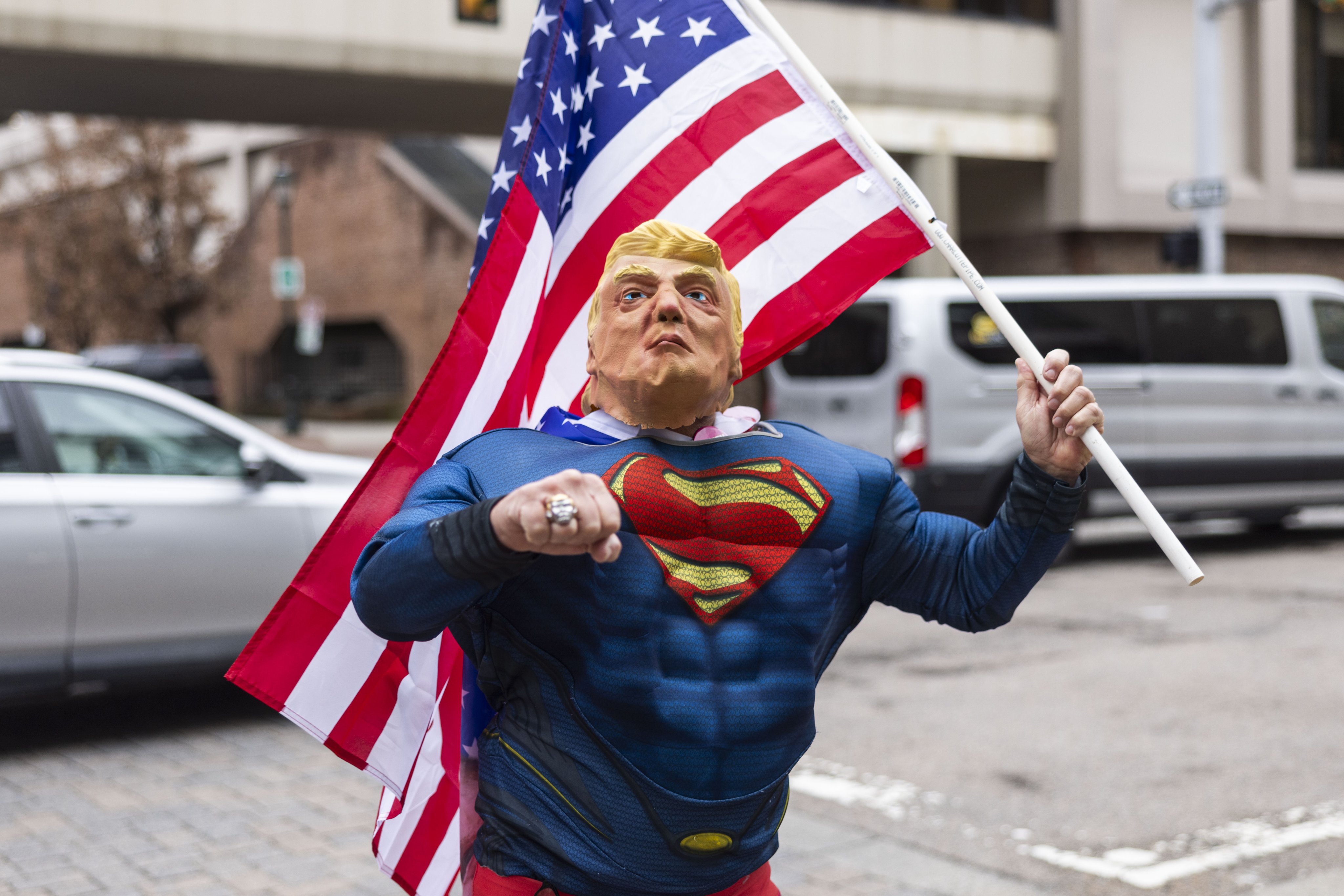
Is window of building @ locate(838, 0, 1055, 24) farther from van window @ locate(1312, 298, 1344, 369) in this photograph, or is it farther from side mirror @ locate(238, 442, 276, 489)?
side mirror @ locate(238, 442, 276, 489)

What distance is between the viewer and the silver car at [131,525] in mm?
5691

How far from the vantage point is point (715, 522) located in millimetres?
1995

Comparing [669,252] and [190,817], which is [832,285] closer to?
[669,252]

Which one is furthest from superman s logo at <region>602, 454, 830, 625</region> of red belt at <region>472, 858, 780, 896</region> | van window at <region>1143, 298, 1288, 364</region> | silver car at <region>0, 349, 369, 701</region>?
van window at <region>1143, 298, 1288, 364</region>

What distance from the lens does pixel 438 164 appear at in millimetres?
31422

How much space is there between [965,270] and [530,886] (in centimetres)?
126

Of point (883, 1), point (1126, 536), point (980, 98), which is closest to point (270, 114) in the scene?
point (883, 1)

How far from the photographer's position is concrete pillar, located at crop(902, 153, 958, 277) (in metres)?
20.8

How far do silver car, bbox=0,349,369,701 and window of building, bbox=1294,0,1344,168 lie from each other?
71.8 feet

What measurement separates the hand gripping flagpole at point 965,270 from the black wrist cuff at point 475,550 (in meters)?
0.88

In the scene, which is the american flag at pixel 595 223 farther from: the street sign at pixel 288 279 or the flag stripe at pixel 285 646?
the street sign at pixel 288 279

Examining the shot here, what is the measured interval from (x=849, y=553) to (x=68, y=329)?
1555 inches

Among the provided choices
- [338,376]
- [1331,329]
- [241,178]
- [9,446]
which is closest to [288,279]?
[338,376]

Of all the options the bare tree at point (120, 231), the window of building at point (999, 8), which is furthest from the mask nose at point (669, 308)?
the bare tree at point (120, 231)
